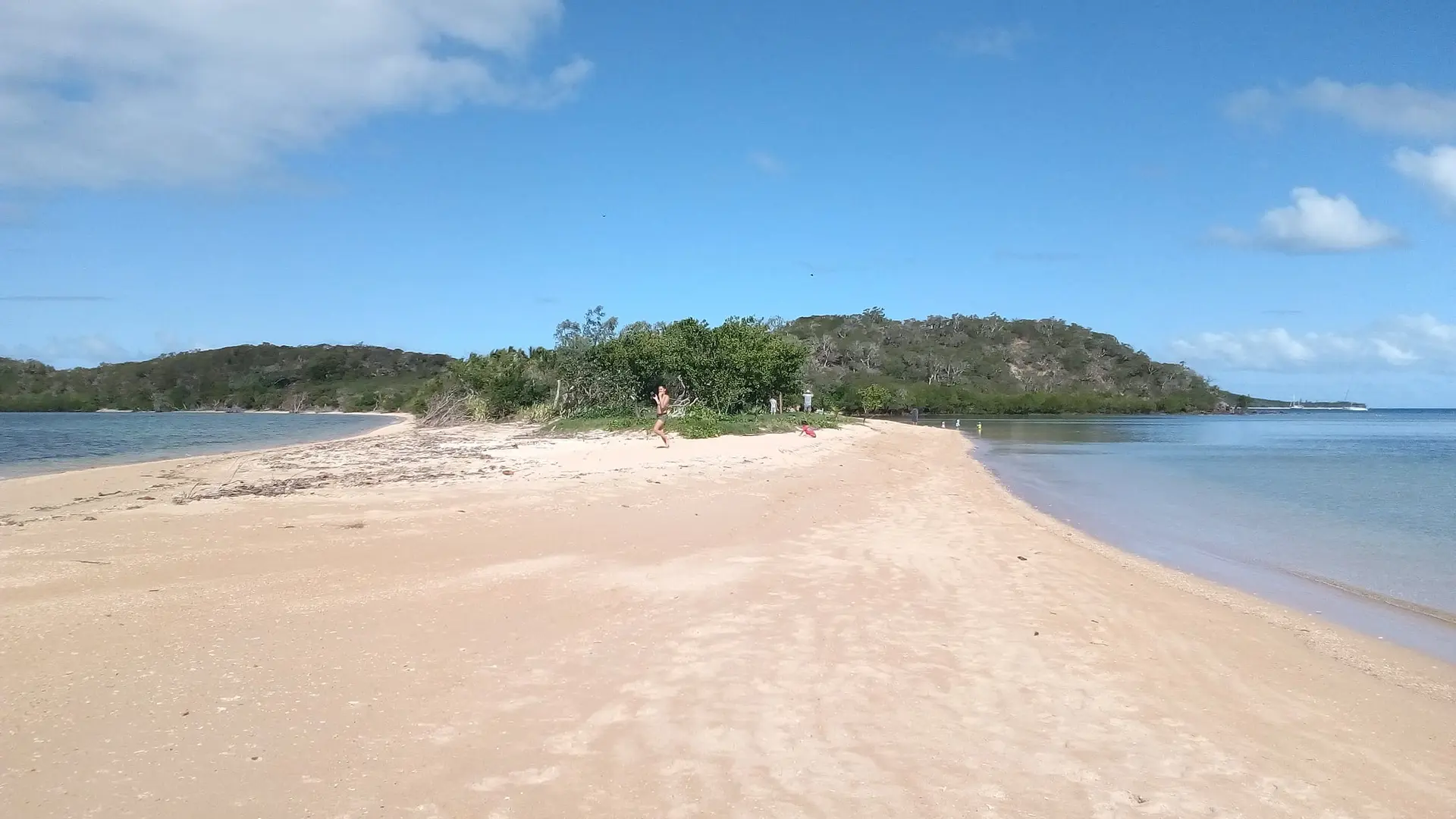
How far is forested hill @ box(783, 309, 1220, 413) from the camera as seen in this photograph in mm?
92625

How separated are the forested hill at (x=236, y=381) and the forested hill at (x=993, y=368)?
180ft

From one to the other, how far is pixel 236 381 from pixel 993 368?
356 feet

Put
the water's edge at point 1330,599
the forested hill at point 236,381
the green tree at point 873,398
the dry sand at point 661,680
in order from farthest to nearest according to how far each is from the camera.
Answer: the forested hill at point 236,381 → the green tree at point 873,398 → the water's edge at point 1330,599 → the dry sand at point 661,680

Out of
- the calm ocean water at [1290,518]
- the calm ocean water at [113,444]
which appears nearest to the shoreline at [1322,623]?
the calm ocean water at [1290,518]

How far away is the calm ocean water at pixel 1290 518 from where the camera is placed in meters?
9.21

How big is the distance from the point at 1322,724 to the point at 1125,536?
859cm

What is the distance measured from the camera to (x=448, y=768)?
3799 millimetres

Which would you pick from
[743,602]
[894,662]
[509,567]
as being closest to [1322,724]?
[894,662]

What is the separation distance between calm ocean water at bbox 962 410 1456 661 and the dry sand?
131 cm

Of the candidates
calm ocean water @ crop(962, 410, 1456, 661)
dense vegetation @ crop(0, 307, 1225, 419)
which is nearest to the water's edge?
calm ocean water @ crop(962, 410, 1456, 661)

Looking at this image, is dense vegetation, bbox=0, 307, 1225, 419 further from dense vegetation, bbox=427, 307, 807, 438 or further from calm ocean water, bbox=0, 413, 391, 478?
calm ocean water, bbox=0, 413, 391, 478

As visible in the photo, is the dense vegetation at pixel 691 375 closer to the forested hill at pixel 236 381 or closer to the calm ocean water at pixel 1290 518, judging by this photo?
the forested hill at pixel 236 381

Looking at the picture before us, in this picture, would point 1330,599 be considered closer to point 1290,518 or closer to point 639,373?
point 1290,518

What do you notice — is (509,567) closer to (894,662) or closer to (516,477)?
(894,662)
